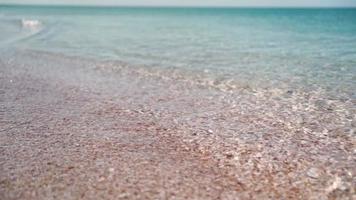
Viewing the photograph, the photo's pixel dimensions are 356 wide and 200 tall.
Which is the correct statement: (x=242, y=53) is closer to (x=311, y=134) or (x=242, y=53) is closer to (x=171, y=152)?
(x=311, y=134)

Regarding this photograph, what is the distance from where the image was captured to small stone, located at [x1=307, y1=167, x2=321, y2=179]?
224 inches

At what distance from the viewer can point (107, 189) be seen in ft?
17.0

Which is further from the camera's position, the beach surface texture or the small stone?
the small stone

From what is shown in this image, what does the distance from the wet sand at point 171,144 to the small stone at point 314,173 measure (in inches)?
0.7

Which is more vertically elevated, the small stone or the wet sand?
the small stone

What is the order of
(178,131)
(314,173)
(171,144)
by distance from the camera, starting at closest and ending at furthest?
1. (314,173)
2. (171,144)
3. (178,131)

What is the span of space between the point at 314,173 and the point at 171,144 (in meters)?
2.55

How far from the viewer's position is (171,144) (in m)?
6.89

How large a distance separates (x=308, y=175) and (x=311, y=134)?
190 centimetres

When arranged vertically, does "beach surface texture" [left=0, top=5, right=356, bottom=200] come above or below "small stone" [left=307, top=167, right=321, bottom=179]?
below

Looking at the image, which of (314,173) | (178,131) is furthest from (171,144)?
(314,173)

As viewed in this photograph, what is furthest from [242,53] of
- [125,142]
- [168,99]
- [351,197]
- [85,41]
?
[351,197]

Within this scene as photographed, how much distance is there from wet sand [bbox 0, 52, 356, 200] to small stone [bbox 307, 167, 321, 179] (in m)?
0.02

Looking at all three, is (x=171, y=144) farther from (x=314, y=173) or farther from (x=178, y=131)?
(x=314, y=173)
